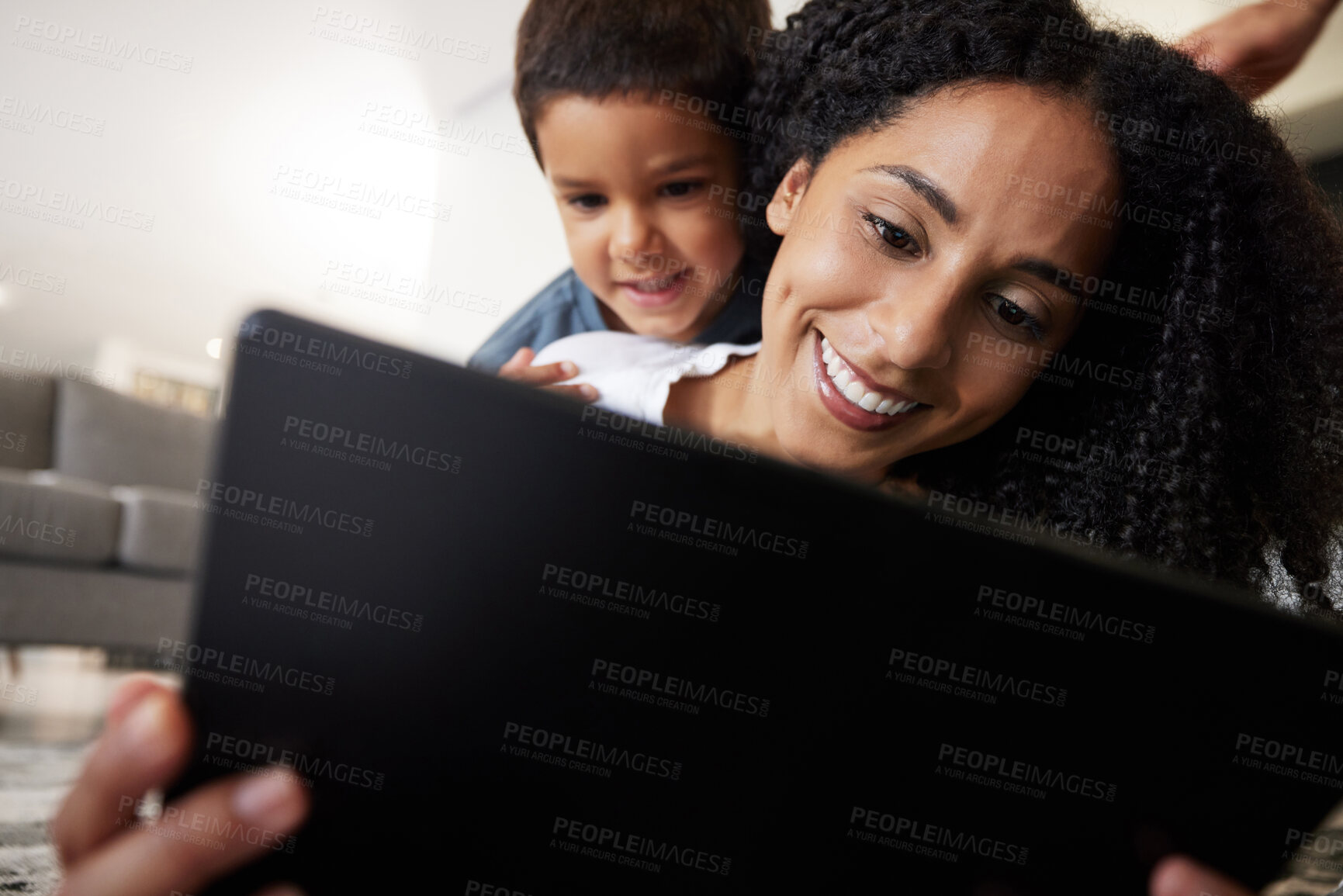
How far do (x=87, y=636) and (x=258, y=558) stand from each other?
6.59 feet

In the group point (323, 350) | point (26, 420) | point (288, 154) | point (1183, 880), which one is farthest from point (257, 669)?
point (288, 154)

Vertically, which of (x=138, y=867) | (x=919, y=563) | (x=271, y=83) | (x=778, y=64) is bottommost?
(x=138, y=867)

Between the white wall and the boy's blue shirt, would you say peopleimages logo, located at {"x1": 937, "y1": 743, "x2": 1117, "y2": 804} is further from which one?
the white wall

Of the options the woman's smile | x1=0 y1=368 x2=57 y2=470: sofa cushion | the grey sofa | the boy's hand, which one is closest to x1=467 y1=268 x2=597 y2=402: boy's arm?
the boy's hand

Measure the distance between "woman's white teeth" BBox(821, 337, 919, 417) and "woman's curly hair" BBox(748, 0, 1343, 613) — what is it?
0.24 meters

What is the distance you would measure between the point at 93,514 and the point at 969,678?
7.17 ft

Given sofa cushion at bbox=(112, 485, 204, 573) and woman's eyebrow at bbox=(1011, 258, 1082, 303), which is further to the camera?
sofa cushion at bbox=(112, 485, 204, 573)

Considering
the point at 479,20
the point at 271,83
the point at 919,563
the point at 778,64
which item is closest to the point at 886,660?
the point at 919,563

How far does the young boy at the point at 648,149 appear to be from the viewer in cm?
114

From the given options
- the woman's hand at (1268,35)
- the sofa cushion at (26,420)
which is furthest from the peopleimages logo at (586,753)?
the sofa cushion at (26,420)

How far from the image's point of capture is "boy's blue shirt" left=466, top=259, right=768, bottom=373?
1.28 meters

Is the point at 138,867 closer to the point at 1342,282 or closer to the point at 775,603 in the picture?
the point at 775,603

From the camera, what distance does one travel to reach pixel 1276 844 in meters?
0.44

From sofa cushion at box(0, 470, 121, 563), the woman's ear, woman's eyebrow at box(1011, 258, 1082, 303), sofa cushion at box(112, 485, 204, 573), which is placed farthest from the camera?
sofa cushion at box(112, 485, 204, 573)
